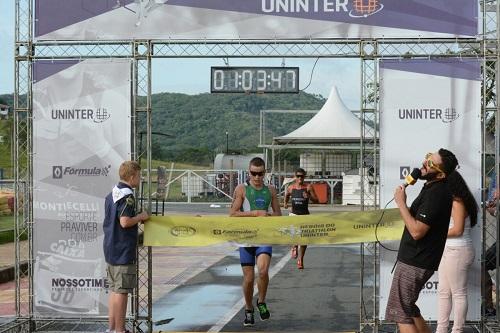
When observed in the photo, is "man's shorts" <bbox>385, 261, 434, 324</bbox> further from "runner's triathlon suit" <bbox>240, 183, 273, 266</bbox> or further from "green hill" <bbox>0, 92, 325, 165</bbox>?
"green hill" <bbox>0, 92, 325, 165</bbox>

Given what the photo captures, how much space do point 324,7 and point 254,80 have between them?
1.14 m

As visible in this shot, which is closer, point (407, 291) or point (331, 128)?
point (407, 291)

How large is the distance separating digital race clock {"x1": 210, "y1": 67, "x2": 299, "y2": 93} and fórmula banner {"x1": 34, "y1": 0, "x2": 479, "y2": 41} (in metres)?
0.42

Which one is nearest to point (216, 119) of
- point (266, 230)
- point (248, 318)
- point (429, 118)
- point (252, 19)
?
point (248, 318)

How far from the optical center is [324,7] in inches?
326

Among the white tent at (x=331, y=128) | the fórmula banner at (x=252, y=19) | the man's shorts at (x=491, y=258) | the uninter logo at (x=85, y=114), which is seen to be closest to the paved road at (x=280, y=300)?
the man's shorts at (x=491, y=258)

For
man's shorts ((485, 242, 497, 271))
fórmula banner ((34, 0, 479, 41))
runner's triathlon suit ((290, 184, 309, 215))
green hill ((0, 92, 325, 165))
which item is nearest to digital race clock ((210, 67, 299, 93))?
fórmula banner ((34, 0, 479, 41))

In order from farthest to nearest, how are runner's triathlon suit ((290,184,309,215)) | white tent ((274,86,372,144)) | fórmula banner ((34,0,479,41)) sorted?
white tent ((274,86,372,144))
runner's triathlon suit ((290,184,309,215))
fórmula banner ((34,0,479,41))

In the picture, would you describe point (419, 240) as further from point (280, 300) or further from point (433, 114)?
point (280, 300)

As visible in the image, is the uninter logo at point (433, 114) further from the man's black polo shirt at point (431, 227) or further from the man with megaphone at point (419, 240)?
the man's black polo shirt at point (431, 227)

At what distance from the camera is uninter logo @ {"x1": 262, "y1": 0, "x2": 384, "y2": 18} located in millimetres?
8227

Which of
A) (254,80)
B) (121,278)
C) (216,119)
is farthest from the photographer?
(216,119)

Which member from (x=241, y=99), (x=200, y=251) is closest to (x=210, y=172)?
(x=200, y=251)

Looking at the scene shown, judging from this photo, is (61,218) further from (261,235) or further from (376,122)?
(376,122)
